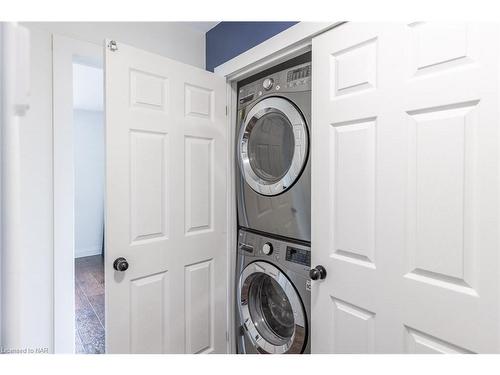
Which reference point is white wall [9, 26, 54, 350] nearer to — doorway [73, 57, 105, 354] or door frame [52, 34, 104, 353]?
door frame [52, 34, 104, 353]

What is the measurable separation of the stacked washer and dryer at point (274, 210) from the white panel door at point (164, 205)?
14 centimetres

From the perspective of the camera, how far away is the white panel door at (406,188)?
0.75 m

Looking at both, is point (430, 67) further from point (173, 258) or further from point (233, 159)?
point (173, 258)

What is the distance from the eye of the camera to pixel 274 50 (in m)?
1.32

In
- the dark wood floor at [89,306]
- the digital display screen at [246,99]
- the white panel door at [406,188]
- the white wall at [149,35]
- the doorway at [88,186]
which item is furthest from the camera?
the doorway at [88,186]

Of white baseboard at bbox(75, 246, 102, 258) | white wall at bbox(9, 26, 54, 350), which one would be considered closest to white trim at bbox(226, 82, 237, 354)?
white wall at bbox(9, 26, 54, 350)

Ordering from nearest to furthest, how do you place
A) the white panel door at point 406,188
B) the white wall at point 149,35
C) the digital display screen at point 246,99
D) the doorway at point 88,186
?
the white panel door at point 406,188
the white wall at point 149,35
the digital display screen at point 246,99
the doorway at point 88,186

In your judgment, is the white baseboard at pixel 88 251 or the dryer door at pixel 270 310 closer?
the dryer door at pixel 270 310

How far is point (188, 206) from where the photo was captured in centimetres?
145

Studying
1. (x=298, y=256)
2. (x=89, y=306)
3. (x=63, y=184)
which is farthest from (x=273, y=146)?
(x=89, y=306)

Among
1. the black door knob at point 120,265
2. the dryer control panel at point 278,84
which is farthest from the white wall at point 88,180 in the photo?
the black door knob at point 120,265

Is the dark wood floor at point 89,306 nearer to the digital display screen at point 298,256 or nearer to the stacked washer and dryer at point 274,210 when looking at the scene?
the stacked washer and dryer at point 274,210

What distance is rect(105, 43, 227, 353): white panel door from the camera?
3.87 ft

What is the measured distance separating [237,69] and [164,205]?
0.87 metres
